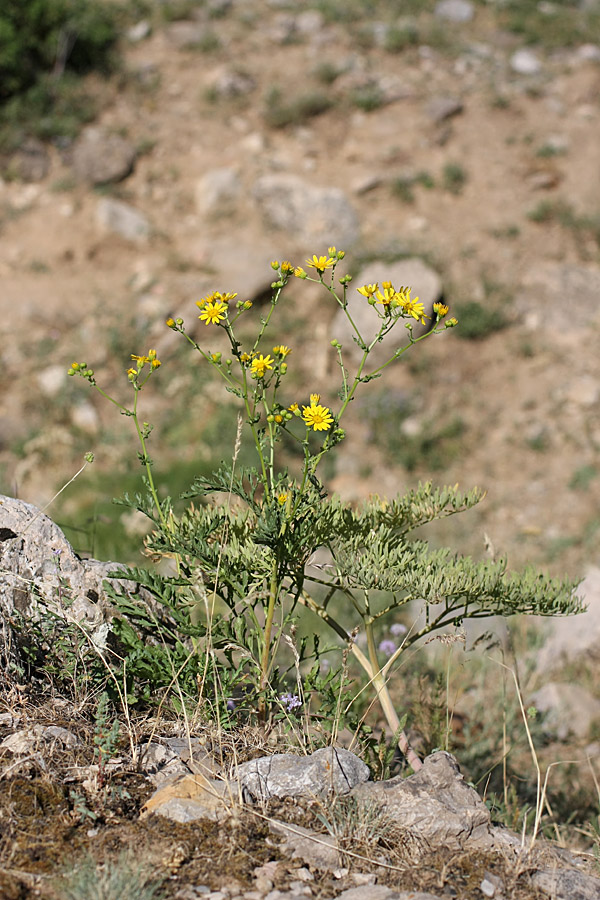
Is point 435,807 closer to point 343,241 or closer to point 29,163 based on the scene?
point 343,241

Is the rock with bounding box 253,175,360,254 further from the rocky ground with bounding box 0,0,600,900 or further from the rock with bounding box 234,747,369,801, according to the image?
the rock with bounding box 234,747,369,801

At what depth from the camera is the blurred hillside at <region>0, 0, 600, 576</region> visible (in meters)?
7.84

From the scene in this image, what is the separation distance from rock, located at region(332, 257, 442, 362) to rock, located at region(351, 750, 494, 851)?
6.31m

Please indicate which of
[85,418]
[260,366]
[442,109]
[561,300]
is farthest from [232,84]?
[260,366]

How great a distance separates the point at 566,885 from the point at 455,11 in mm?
13832

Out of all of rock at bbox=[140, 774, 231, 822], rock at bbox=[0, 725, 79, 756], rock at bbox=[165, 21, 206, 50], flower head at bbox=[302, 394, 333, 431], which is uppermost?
rock at bbox=[165, 21, 206, 50]

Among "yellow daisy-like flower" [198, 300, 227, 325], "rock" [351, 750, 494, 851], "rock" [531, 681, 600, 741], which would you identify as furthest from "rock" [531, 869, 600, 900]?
"rock" [531, 681, 600, 741]

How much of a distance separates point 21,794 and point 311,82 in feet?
36.7

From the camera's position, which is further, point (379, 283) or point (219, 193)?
point (219, 193)

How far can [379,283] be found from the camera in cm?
850

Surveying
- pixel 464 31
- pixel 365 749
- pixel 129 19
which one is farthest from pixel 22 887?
pixel 464 31

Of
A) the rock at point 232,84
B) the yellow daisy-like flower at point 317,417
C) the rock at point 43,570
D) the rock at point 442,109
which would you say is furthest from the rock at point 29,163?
the yellow daisy-like flower at point 317,417

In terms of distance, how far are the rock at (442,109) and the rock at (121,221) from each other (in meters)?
4.30

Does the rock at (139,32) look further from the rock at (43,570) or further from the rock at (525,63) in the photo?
the rock at (43,570)
